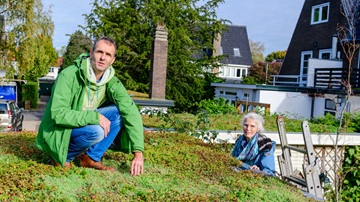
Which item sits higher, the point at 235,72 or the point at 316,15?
the point at 316,15

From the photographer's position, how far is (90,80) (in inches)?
165

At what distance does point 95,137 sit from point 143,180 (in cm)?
58

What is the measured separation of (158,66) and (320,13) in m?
15.9

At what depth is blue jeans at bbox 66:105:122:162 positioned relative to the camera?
13.5ft

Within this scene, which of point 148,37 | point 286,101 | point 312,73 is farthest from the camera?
point 148,37

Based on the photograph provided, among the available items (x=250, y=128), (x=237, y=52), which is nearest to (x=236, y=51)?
(x=237, y=52)

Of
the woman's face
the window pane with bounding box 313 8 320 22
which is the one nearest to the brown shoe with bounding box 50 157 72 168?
the woman's face

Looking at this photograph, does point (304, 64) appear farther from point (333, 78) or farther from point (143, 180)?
point (143, 180)

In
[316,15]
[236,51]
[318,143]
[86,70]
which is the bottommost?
[318,143]

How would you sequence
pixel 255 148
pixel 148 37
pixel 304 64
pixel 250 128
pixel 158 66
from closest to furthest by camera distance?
pixel 255 148, pixel 250 128, pixel 158 66, pixel 148 37, pixel 304 64

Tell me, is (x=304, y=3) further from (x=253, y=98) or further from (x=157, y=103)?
(x=157, y=103)

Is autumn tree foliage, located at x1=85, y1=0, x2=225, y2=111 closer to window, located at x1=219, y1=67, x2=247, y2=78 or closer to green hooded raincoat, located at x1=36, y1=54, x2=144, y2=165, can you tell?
green hooded raincoat, located at x1=36, y1=54, x2=144, y2=165

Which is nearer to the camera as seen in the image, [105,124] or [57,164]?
[105,124]

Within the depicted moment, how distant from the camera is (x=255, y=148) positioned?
5.96 metres
